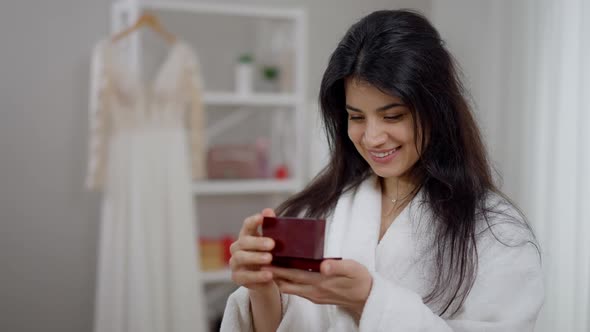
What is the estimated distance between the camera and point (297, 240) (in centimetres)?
88

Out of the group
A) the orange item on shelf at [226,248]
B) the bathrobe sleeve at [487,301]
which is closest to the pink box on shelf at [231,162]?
A: the orange item on shelf at [226,248]

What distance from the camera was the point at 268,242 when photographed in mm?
884

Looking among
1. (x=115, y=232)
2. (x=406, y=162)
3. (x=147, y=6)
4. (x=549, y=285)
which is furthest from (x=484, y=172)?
(x=147, y=6)

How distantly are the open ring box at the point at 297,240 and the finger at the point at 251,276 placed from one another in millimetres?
28

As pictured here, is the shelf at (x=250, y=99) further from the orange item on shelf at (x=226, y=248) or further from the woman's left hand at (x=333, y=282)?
the woman's left hand at (x=333, y=282)

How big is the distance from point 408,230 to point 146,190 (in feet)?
4.30

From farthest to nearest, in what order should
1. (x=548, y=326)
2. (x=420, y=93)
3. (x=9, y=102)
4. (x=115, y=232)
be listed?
(x=9, y=102)
(x=115, y=232)
(x=548, y=326)
(x=420, y=93)

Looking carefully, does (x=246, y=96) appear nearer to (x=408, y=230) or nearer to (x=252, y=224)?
(x=408, y=230)

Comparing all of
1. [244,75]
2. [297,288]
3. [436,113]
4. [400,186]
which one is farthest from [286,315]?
[244,75]

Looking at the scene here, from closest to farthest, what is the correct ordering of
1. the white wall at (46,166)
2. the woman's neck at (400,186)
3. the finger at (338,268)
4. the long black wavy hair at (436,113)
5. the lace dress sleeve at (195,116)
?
the finger at (338,268) < the long black wavy hair at (436,113) < the woman's neck at (400,186) < the lace dress sleeve at (195,116) < the white wall at (46,166)

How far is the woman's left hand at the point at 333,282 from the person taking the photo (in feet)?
2.88

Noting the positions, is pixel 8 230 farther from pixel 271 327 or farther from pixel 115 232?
pixel 271 327

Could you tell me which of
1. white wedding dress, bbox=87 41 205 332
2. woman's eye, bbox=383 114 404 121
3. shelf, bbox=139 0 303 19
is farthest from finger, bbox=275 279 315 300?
shelf, bbox=139 0 303 19

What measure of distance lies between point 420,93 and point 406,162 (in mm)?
129
